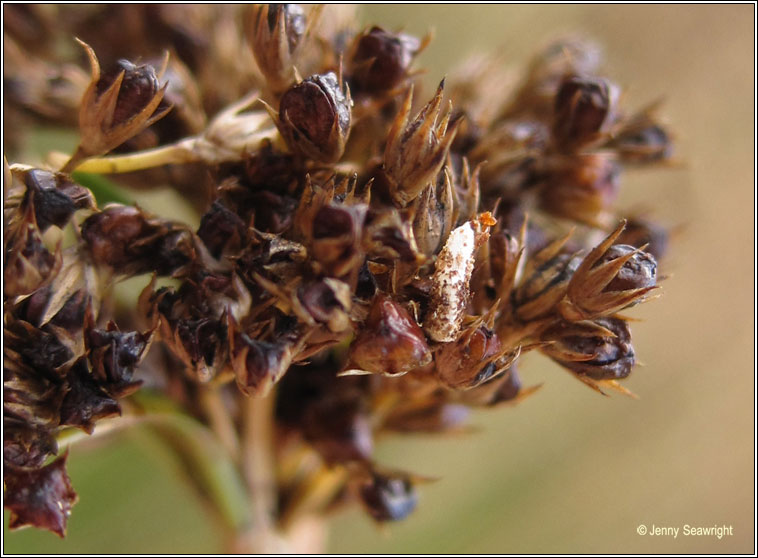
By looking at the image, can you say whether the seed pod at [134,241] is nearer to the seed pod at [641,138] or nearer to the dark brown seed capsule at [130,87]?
the dark brown seed capsule at [130,87]

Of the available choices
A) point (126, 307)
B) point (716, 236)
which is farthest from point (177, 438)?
point (716, 236)

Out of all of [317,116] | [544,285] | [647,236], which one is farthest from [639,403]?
[317,116]

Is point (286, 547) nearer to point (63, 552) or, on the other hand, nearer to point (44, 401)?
point (44, 401)

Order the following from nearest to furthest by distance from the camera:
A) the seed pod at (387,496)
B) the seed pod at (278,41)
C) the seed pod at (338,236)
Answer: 1. the seed pod at (338,236)
2. the seed pod at (278,41)
3. the seed pod at (387,496)

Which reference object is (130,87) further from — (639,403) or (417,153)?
(639,403)

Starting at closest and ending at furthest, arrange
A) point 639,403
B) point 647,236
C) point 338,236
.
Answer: point 338,236 < point 647,236 < point 639,403

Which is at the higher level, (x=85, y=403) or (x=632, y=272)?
(x=632, y=272)

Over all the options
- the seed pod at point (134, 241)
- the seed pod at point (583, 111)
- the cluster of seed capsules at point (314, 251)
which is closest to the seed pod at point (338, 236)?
the cluster of seed capsules at point (314, 251)

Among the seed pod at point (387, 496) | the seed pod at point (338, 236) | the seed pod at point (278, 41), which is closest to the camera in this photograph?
the seed pod at point (338, 236)
